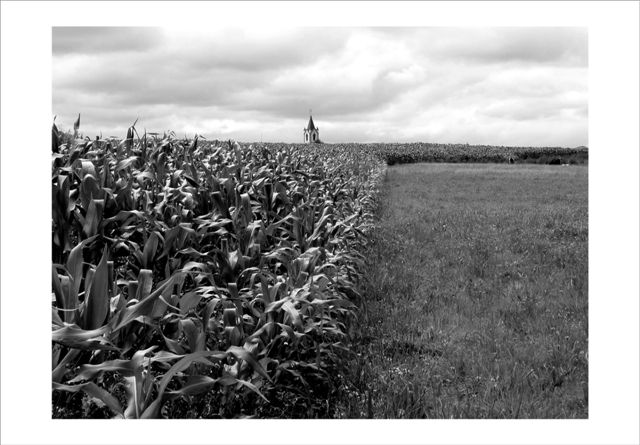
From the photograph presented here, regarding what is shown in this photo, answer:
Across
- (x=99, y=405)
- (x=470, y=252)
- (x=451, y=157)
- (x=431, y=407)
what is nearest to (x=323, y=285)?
(x=431, y=407)

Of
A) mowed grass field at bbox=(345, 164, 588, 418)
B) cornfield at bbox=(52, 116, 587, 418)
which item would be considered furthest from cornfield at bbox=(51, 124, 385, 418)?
mowed grass field at bbox=(345, 164, 588, 418)

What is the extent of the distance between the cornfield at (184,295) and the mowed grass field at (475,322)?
0.43m

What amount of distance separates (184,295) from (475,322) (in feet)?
11.5

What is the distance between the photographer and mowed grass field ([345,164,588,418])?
165 inches

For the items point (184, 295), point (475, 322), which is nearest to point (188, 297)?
point (184, 295)

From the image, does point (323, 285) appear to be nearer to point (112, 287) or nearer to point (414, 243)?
point (112, 287)

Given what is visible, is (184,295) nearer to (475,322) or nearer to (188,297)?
(188,297)

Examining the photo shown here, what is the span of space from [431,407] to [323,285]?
1.08 m

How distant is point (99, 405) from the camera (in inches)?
118

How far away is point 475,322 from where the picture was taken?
238 inches

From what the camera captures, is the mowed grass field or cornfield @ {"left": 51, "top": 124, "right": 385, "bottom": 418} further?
the mowed grass field

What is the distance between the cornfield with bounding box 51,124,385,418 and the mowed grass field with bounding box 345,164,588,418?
43 centimetres

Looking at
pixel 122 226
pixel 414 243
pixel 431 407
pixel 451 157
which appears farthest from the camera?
pixel 451 157

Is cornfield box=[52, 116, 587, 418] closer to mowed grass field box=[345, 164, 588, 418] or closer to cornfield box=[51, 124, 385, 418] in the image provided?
cornfield box=[51, 124, 385, 418]
